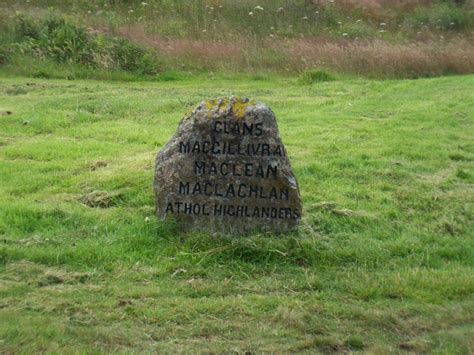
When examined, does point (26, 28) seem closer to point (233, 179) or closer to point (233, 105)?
point (233, 105)

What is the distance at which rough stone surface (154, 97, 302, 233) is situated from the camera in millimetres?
6559

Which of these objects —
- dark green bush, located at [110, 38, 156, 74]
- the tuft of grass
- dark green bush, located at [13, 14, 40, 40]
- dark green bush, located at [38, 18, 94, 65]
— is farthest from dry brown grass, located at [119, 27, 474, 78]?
dark green bush, located at [13, 14, 40, 40]

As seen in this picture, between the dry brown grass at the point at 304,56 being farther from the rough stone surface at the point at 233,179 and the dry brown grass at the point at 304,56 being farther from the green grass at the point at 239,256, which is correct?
the rough stone surface at the point at 233,179

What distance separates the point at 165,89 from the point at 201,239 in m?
9.34

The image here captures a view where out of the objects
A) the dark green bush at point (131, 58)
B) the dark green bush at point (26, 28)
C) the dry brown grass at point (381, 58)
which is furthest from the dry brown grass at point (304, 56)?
Answer: the dark green bush at point (26, 28)

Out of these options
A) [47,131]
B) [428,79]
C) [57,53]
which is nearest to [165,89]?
[57,53]

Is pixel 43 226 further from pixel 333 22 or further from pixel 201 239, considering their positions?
pixel 333 22

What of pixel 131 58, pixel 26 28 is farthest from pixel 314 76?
pixel 26 28

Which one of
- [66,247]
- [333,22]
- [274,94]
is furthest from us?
[333,22]

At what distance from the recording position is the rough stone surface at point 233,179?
258 inches

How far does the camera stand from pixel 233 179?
259 inches

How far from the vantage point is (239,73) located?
1814 centimetres

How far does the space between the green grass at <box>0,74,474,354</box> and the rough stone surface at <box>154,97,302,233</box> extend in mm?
227

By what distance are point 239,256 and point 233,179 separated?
785 millimetres
